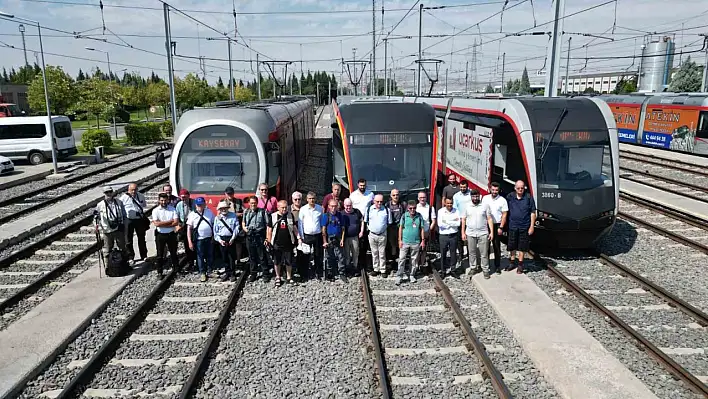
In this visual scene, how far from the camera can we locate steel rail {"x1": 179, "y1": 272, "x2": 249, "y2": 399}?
20.8 ft

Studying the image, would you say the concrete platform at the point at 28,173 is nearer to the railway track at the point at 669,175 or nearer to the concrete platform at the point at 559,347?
the concrete platform at the point at 559,347

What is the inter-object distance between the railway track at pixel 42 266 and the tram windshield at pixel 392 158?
6054mm

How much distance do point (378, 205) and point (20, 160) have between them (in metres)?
24.8

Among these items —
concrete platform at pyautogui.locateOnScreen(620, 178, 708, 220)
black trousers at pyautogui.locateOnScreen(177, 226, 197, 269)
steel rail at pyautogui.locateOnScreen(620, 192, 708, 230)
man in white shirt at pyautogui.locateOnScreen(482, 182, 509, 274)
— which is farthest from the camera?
concrete platform at pyautogui.locateOnScreen(620, 178, 708, 220)

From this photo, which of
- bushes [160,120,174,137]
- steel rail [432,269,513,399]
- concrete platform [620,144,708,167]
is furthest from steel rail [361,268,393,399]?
bushes [160,120,174,137]

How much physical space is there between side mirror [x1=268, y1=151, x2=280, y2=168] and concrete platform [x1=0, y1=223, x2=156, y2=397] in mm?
3471

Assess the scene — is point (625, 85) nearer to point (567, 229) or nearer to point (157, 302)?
point (567, 229)

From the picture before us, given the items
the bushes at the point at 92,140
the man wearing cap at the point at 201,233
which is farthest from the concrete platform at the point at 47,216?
the bushes at the point at 92,140

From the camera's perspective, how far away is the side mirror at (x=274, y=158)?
11.1 m

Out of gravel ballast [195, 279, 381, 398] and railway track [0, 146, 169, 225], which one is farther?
railway track [0, 146, 169, 225]

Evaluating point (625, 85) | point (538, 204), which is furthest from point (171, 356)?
point (625, 85)

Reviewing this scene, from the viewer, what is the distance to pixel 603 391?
6199 mm

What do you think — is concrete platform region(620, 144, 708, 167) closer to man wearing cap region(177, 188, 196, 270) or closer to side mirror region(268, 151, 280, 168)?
side mirror region(268, 151, 280, 168)

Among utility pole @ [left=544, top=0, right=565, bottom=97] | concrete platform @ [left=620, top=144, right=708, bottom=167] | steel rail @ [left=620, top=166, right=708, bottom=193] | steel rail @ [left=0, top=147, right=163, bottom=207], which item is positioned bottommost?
steel rail @ [left=0, top=147, right=163, bottom=207]
